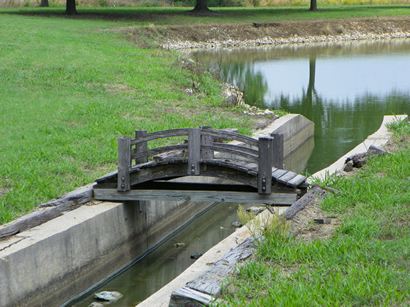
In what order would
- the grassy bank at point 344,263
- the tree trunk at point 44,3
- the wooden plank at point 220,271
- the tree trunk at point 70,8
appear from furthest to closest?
the tree trunk at point 44,3 < the tree trunk at point 70,8 < the wooden plank at point 220,271 < the grassy bank at point 344,263

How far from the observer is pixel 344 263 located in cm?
864

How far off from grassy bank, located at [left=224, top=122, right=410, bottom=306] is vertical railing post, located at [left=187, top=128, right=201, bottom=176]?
→ 2.26 m

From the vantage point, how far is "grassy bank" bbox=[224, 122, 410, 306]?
766cm

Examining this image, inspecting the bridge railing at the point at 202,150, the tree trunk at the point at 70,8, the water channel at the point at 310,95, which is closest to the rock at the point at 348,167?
the bridge railing at the point at 202,150

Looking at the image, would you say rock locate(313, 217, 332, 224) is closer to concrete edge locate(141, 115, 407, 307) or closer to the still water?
concrete edge locate(141, 115, 407, 307)

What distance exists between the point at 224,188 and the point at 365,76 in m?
25.4

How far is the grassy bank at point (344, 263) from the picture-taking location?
766 cm

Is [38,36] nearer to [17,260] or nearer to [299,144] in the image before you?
[299,144]

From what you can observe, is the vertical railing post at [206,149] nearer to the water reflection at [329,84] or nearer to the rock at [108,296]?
the rock at [108,296]

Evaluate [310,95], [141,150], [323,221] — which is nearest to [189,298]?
[323,221]

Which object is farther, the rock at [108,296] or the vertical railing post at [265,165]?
the vertical railing post at [265,165]

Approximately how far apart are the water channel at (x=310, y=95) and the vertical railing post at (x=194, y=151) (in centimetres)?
140

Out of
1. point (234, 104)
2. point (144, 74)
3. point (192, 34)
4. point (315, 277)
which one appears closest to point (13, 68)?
point (144, 74)

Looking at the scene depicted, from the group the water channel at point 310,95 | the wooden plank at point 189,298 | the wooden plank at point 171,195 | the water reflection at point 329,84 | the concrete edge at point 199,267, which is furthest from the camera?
the water reflection at point 329,84
